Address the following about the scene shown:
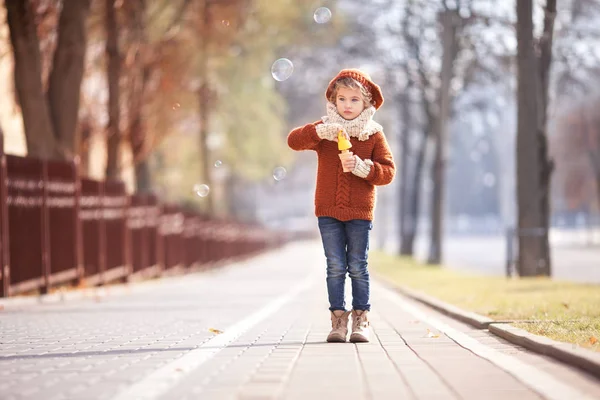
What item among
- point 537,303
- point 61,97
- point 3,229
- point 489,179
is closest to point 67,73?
point 61,97

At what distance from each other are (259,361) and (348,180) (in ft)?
6.17

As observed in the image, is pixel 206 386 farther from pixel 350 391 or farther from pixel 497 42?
pixel 497 42

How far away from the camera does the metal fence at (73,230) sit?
1537cm

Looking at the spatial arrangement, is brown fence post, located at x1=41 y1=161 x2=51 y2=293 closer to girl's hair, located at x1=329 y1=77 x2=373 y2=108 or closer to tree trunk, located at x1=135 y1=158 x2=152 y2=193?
girl's hair, located at x1=329 y1=77 x2=373 y2=108

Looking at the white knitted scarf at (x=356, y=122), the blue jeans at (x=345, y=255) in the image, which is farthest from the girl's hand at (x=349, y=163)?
the blue jeans at (x=345, y=255)

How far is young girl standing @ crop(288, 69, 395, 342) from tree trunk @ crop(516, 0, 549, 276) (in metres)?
12.9

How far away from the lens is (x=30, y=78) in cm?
1909

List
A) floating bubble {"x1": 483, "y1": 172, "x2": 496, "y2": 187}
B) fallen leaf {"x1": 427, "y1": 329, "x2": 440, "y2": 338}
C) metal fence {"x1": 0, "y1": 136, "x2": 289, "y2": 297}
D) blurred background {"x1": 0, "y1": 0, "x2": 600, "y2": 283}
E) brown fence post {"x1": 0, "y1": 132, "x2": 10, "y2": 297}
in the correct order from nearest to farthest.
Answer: fallen leaf {"x1": 427, "y1": 329, "x2": 440, "y2": 338}
brown fence post {"x1": 0, "y1": 132, "x2": 10, "y2": 297}
metal fence {"x1": 0, "y1": 136, "x2": 289, "y2": 297}
blurred background {"x1": 0, "y1": 0, "x2": 600, "y2": 283}
floating bubble {"x1": 483, "y1": 172, "x2": 496, "y2": 187}

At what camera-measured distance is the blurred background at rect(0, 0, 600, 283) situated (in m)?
20.9

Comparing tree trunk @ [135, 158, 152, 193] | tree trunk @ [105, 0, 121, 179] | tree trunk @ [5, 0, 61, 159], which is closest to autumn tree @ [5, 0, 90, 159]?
tree trunk @ [5, 0, 61, 159]

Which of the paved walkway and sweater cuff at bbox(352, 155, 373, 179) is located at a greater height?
sweater cuff at bbox(352, 155, 373, 179)

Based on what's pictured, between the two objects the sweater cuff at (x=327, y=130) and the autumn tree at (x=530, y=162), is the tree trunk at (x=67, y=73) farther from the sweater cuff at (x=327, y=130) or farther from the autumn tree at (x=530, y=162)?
the sweater cuff at (x=327, y=130)

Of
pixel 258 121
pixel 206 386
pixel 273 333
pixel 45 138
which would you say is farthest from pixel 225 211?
pixel 206 386

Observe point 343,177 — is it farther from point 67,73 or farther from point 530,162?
point 530,162
